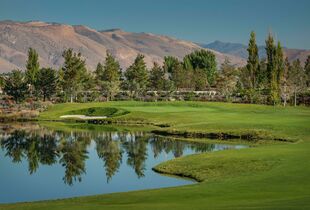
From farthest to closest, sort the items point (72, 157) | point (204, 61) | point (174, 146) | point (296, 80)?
1. point (204, 61)
2. point (296, 80)
3. point (174, 146)
4. point (72, 157)

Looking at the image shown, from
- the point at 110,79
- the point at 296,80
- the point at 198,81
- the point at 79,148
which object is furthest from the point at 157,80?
the point at 79,148

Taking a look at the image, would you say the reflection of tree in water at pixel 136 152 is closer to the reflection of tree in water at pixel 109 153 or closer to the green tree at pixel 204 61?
the reflection of tree in water at pixel 109 153

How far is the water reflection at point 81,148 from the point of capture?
4034 cm

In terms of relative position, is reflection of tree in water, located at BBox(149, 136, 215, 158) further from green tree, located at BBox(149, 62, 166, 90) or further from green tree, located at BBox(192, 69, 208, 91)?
green tree, located at BBox(192, 69, 208, 91)

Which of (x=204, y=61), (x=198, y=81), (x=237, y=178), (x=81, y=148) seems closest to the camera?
(x=237, y=178)

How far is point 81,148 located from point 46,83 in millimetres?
66907

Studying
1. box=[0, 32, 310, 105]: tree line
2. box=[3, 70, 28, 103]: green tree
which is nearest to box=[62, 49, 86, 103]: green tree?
box=[0, 32, 310, 105]: tree line

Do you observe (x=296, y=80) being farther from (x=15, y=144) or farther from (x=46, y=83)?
(x=15, y=144)

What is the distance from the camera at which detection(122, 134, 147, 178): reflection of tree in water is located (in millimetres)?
39500

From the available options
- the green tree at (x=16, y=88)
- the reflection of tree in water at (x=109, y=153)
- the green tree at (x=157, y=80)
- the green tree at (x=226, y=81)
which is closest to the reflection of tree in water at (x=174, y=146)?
the reflection of tree in water at (x=109, y=153)

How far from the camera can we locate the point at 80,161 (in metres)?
43.2

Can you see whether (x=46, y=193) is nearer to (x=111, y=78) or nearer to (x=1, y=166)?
(x=1, y=166)

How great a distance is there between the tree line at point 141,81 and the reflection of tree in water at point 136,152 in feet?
A: 165

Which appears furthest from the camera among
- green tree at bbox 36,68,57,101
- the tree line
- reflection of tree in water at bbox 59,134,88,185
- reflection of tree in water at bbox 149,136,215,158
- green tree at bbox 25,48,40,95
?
green tree at bbox 25,48,40,95
